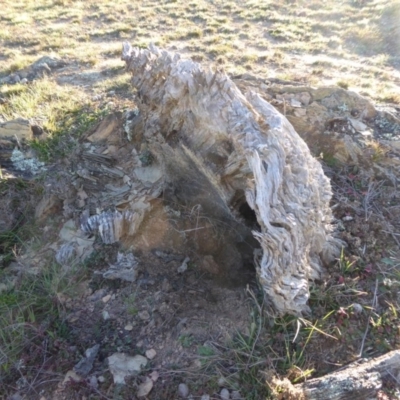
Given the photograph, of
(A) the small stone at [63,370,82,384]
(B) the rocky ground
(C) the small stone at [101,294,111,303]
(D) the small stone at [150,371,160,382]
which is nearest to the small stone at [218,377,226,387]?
(B) the rocky ground

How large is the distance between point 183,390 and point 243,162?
164 cm

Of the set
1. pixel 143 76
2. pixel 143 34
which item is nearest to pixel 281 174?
pixel 143 76

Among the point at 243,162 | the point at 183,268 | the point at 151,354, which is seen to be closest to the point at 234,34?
the point at 243,162

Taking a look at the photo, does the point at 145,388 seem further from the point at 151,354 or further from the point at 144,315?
the point at 144,315

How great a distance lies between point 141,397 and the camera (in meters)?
2.60

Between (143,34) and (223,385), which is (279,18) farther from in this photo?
(223,385)

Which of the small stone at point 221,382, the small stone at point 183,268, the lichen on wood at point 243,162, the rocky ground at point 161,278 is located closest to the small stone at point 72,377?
the rocky ground at point 161,278

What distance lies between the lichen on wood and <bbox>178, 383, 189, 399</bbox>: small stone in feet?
2.65

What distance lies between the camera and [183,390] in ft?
8.52

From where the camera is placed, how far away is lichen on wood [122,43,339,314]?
268 cm

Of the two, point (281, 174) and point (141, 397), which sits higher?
point (281, 174)

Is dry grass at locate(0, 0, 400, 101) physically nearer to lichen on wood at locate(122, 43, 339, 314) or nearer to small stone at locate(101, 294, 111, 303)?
lichen on wood at locate(122, 43, 339, 314)

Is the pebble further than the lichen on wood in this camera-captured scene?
Yes

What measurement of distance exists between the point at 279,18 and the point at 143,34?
13.9 ft
